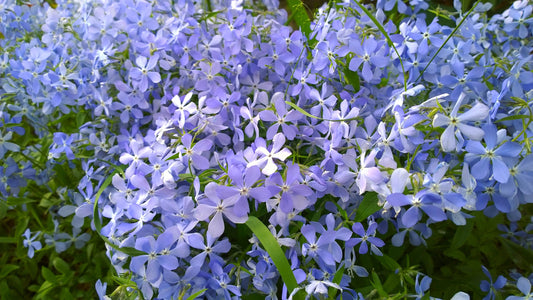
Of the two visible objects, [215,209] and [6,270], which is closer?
[215,209]

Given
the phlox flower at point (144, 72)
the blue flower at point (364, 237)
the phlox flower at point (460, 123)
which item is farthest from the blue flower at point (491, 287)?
the phlox flower at point (144, 72)

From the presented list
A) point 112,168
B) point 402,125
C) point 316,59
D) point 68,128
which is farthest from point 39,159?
point 402,125

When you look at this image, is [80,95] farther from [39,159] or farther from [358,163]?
[358,163]

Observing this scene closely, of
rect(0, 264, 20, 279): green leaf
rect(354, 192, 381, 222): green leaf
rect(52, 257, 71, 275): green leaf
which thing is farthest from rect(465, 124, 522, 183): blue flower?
rect(0, 264, 20, 279): green leaf

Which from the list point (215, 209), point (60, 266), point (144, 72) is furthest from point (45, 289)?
point (215, 209)

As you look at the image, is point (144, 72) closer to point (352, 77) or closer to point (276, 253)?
point (352, 77)

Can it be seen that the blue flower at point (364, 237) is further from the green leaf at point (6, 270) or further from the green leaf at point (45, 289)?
the green leaf at point (6, 270)
